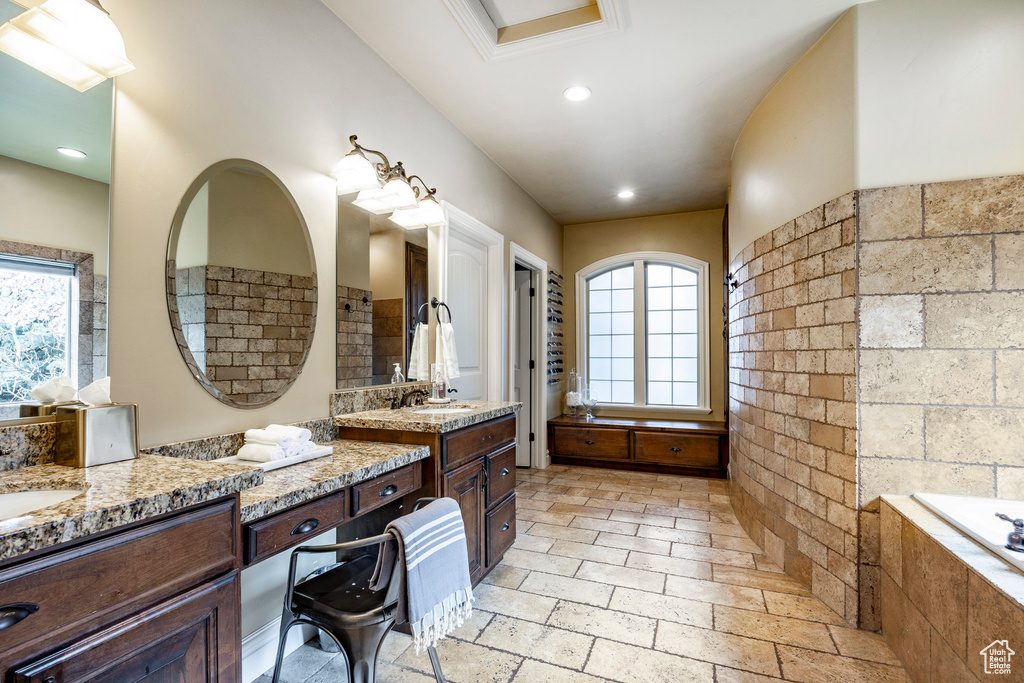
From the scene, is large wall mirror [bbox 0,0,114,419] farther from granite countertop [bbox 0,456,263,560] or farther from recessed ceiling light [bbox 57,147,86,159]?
granite countertop [bbox 0,456,263,560]

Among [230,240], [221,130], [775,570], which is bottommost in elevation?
[775,570]

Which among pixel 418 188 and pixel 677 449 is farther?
pixel 677 449

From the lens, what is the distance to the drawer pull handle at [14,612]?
783mm

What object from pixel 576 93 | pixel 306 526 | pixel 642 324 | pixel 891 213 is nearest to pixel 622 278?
pixel 642 324

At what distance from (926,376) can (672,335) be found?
11.3 ft

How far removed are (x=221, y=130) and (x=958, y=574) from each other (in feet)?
9.43

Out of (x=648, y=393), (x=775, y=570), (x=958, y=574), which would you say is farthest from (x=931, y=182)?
(x=648, y=393)

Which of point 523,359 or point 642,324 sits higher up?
point 642,324

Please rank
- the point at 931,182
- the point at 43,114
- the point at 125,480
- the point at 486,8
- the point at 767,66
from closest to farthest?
the point at 125,480 → the point at 43,114 → the point at 931,182 → the point at 486,8 → the point at 767,66

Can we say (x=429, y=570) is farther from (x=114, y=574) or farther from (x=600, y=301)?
(x=600, y=301)

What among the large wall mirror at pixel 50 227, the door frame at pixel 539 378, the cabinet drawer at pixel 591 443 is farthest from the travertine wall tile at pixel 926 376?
the door frame at pixel 539 378

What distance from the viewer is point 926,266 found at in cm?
207

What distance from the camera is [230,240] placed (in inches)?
70.2

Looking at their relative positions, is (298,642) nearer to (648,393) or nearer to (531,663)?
(531,663)
